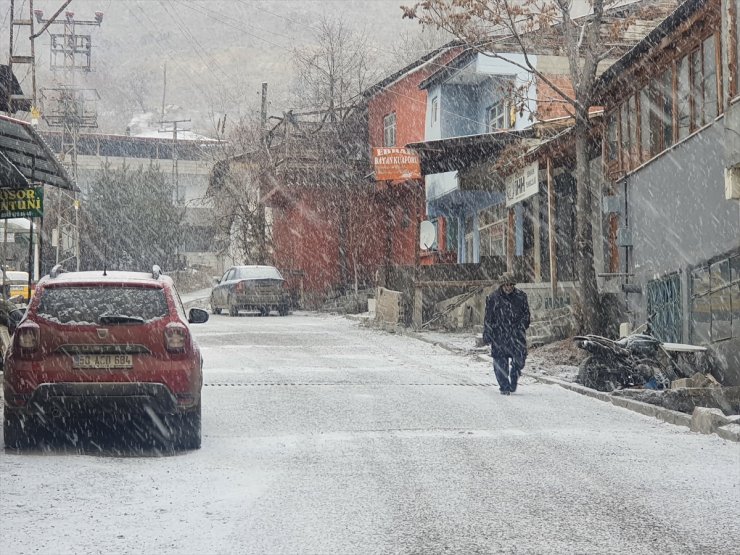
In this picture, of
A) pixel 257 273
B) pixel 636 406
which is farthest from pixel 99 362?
pixel 257 273

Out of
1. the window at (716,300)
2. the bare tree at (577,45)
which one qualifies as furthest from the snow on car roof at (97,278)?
the bare tree at (577,45)

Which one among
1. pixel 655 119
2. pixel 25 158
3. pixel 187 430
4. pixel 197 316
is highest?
pixel 655 119

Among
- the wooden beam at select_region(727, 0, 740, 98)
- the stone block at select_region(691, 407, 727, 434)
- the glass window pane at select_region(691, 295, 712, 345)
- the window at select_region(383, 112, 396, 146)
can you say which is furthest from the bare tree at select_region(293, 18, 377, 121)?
the stone block at select_region(691, 407, 727, 434)

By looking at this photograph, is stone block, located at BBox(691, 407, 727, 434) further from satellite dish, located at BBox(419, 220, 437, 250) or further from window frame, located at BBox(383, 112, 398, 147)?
window frame, located at BBox(383, 112, 398, 147)

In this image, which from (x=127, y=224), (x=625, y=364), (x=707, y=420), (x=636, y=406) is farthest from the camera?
(x=127, y=224)

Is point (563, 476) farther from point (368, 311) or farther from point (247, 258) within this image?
point (247, 258)

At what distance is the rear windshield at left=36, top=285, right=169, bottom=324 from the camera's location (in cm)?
853

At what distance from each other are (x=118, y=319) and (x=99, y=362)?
395mm

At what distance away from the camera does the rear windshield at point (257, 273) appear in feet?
102

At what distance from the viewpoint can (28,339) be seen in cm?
838

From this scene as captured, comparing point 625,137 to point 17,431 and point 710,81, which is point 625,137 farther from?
point 17,431

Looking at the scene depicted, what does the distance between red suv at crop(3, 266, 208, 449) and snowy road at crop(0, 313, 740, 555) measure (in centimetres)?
35

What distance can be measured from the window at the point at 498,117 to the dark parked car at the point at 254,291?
832 cm

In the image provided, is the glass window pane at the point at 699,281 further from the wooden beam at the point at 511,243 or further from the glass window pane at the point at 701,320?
the wooden beam at the point at 511,243
